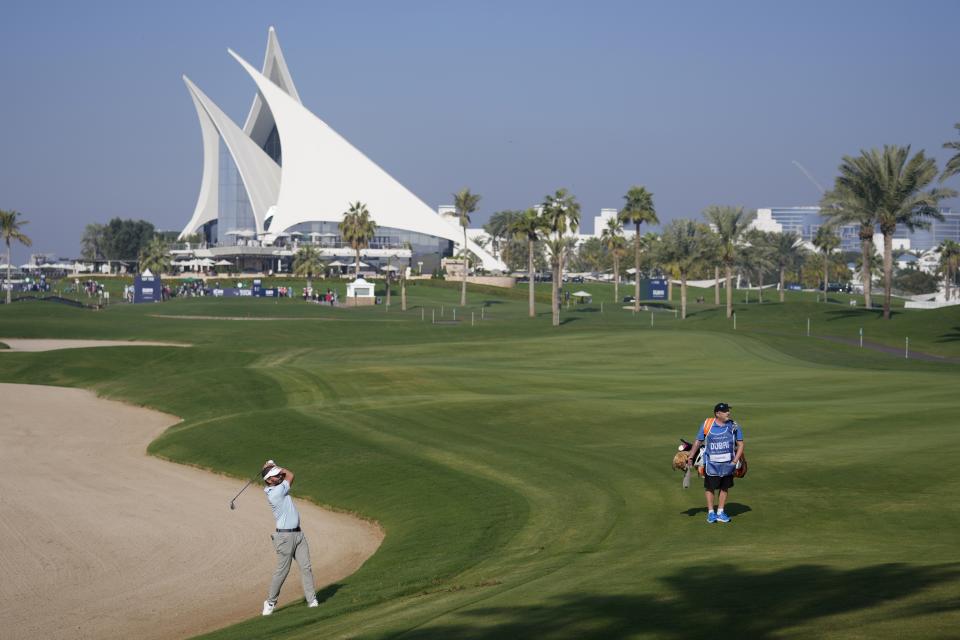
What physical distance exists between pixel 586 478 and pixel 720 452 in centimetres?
502

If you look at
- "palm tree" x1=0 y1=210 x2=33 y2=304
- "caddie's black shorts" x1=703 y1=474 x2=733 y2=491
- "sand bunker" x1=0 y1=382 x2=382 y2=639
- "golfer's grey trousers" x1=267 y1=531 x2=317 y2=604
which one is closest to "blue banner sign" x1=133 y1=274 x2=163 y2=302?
"palm tree" x1=0 y1=210 x2=33 y2=304

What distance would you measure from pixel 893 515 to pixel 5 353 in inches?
1967

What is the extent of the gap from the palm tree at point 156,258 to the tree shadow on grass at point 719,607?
526 ft

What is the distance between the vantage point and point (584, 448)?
82.0ft

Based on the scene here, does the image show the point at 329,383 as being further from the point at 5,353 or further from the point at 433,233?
the point at 433,233

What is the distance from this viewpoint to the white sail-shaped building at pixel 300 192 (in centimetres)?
17750

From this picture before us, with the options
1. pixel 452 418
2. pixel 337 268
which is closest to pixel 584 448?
pixel 452 418

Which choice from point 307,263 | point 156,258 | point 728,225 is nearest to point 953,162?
point 728,225

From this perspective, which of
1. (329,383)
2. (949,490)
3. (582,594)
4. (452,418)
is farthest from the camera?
(329,383)

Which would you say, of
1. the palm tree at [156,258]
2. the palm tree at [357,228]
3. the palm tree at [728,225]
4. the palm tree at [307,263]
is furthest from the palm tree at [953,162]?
the palm tree at [156,258]

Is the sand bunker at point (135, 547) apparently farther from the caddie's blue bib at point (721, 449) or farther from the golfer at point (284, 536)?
the caddie's blue bib at point (721, 449)

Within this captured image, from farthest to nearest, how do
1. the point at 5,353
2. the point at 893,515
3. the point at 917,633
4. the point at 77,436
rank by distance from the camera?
the point at 5,353 → the point at 77,436 → the point at 893,515 → the point at 917,633

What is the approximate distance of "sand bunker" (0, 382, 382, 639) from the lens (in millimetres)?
15008

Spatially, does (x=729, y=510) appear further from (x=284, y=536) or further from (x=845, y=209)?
(x=845, y=209)
